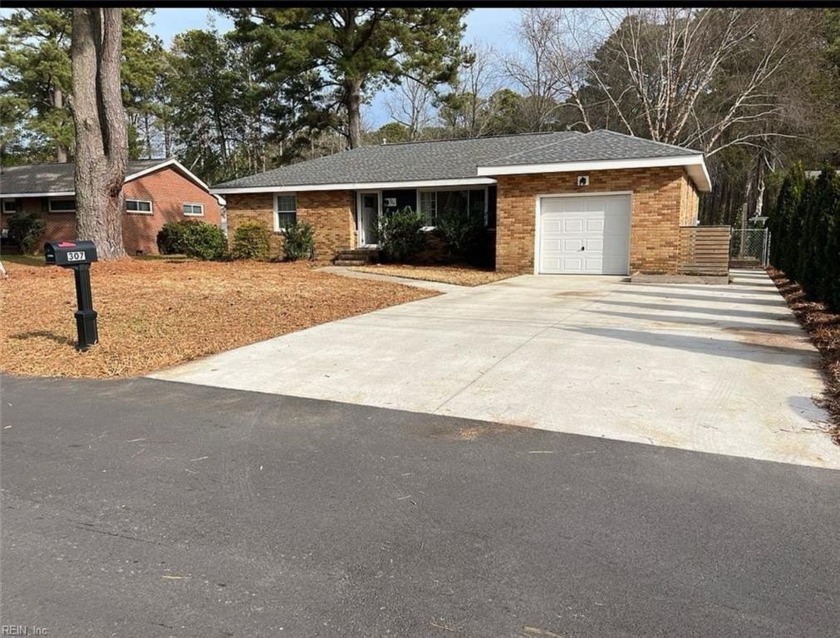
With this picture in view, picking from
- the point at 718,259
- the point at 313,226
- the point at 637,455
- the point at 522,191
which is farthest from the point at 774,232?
the point at 637,455

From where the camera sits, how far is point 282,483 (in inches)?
136

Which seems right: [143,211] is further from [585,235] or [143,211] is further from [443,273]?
[585,235]

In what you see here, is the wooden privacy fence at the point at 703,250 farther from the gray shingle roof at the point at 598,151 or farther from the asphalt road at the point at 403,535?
the asphalt road at the point at 403,535

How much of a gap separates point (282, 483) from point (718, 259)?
46.5ft

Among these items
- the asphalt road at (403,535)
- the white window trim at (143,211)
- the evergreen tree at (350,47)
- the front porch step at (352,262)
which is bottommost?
the asphalt road at (403,535)

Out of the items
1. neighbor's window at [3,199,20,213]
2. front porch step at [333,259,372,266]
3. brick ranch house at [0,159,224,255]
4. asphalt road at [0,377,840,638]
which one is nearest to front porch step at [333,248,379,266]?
front porch step at [333,259,372,266]

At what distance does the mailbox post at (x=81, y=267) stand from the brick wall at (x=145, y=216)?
22025 mm

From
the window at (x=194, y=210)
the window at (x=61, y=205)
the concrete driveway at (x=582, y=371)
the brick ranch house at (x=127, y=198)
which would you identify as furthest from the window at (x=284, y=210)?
the window at (x=61, y=205)

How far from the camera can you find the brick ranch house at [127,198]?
27.0m

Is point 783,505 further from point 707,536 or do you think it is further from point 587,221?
point 587,221

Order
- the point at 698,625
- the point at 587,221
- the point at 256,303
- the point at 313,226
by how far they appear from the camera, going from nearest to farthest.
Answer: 1. the point at 698,625
2. the point at 256,303
3. the point at 587,221
4. the point at 313,226

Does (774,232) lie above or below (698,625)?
above

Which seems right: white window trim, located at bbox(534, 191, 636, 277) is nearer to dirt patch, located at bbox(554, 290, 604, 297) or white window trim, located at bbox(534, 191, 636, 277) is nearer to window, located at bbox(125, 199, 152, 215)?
dirt patch, located at bbox(554, 290, 604, 297)

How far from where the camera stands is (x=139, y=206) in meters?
27.6
